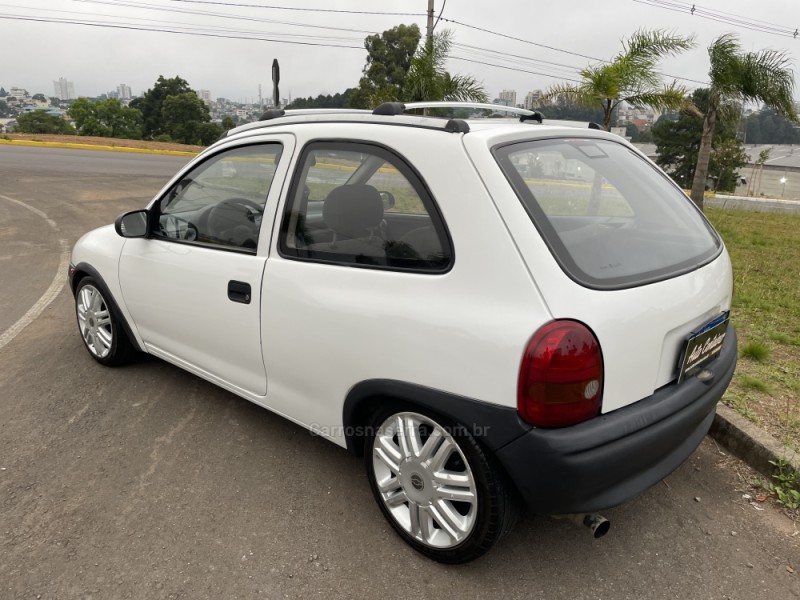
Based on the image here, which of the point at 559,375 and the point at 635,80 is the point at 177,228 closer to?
the point at 559,375

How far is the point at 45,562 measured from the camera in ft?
7.60

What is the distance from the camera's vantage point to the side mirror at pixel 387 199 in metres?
2.52

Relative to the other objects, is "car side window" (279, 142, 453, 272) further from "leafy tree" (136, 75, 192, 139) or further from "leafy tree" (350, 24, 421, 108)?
"leafy tree" (136, 75, 192, 139)

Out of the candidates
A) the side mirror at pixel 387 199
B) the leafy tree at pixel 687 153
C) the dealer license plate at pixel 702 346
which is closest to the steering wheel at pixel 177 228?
the side mirror at pixel 387 199

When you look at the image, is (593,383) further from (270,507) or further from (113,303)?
(113,303)

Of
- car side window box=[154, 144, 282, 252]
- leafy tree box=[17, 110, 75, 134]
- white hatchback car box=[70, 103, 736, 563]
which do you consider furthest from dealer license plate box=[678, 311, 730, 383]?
leafy tree box=[17, 110, 75, 134]

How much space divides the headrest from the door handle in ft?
1.73

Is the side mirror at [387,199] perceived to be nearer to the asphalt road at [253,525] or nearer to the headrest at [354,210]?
the headrest at [354,210]

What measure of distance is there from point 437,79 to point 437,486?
13320mm

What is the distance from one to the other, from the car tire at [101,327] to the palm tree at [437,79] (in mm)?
11499

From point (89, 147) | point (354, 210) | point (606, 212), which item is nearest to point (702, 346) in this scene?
point (606, 212)

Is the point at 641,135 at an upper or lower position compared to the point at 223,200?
upper

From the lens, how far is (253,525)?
2549 mm

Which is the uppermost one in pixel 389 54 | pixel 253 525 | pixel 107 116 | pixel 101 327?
pixel 389 54
